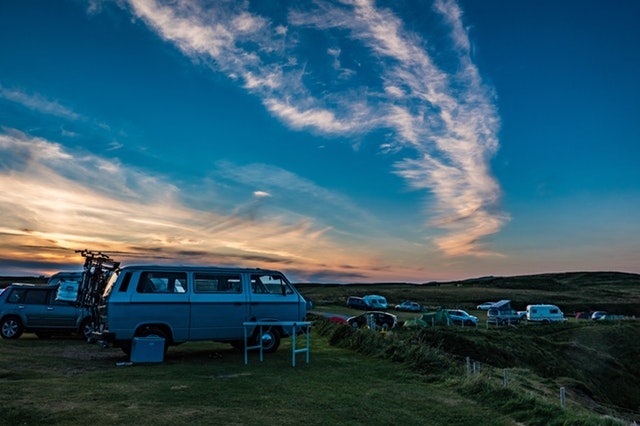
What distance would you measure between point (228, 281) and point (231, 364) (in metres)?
2.56

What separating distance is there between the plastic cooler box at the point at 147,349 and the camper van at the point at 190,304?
352 millimetres

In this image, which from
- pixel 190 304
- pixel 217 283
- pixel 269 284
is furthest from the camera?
pixel 269 284

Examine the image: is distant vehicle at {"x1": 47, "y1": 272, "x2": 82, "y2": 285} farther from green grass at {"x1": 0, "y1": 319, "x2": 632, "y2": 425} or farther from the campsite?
green grass at {"x1": 0, "y1": 319, "x2": 632, "y2": 425}

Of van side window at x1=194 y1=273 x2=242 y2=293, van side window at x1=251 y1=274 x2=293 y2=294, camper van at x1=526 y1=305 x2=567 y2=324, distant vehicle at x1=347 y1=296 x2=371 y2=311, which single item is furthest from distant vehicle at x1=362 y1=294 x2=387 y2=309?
van side window at x1=194 y1=273 x2=242 y2=293

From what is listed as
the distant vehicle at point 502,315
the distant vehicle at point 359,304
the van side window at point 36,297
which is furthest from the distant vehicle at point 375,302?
the van side window at point 36,297

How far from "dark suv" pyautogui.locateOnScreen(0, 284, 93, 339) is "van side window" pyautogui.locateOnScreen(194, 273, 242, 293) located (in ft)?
22.7

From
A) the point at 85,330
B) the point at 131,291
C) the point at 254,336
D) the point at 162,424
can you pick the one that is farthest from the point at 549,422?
the point at 85,330

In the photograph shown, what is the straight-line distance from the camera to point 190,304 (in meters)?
13.6

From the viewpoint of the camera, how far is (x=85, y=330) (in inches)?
728

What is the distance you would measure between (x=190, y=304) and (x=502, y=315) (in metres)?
44.4

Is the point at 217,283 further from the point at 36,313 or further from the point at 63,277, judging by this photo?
the point at 63,277

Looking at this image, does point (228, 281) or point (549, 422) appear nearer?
point (549, 422)

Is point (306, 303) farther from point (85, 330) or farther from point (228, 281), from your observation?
point (85, 330)

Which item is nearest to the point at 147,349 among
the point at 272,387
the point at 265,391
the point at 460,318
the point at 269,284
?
the point at 269,284
